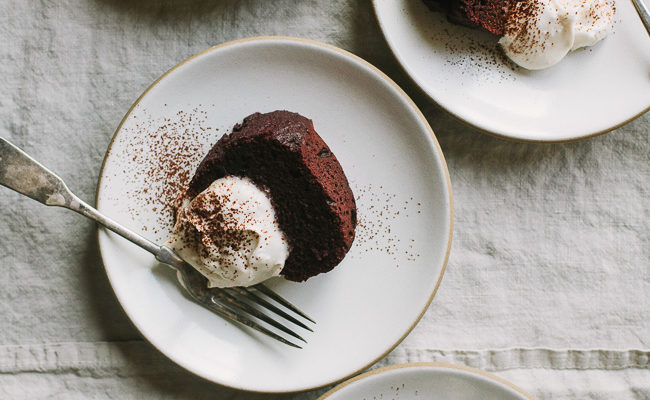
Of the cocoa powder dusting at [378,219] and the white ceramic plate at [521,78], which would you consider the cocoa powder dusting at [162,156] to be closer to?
the cocoa powder dusting at [378,219]

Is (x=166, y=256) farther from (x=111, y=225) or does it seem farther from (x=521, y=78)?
(x=521, y=78)

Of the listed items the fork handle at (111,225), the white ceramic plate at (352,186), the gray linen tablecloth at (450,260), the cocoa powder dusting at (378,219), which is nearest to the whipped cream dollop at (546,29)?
the gray linen tablecloth at (450,260)

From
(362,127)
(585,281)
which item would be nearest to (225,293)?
(362,127)

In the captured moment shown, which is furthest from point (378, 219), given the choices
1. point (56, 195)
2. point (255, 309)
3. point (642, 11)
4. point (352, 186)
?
point (642, 11)

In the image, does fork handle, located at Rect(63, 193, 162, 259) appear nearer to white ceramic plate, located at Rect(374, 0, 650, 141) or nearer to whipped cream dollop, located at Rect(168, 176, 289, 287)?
whipped cream dollop, located at Rect(168, 176, 289, 287)

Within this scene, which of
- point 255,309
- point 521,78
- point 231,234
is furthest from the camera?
point 521,78

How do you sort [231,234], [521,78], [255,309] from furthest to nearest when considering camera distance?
[521,78] < [255,309] < [231,234]
